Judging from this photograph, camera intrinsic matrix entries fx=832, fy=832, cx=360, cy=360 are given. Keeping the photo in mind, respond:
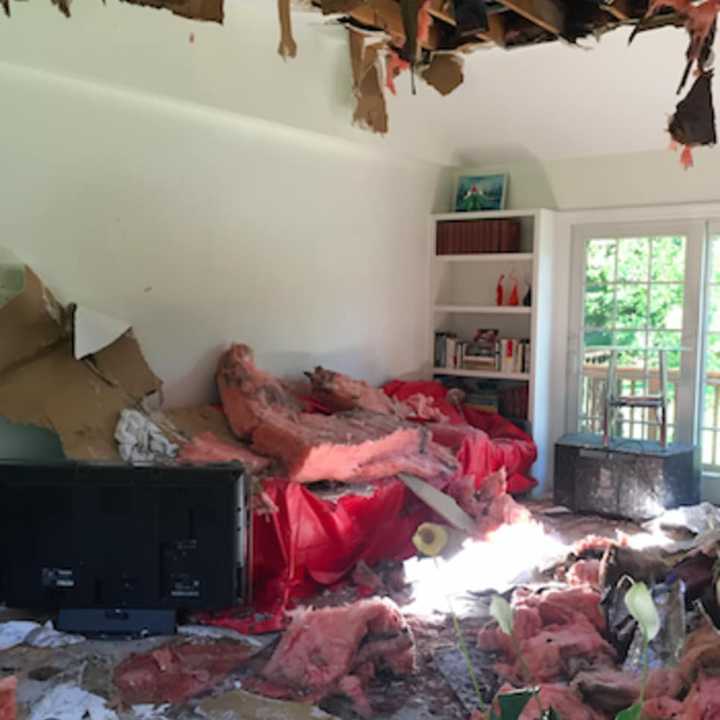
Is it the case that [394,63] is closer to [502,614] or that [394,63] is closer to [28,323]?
[502,614]

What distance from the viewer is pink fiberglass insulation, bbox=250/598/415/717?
280 centimetres

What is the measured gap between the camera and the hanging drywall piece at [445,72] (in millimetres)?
2471

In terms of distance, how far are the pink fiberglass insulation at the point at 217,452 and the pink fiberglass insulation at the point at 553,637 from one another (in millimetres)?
1364

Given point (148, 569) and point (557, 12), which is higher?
point (557, 12)

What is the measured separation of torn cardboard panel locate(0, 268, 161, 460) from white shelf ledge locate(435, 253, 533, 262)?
9.47 feet

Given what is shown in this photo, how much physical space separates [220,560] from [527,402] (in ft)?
9.90

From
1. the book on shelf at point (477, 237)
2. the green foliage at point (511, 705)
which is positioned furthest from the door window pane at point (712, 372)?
the green foliage at point (511, 705)

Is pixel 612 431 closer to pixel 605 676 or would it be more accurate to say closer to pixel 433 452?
pixel 433 452

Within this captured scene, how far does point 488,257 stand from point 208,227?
7.11ft

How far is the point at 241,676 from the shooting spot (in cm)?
290

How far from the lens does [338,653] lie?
291 centimetres

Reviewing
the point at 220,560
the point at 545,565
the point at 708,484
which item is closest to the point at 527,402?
the point at 708,484

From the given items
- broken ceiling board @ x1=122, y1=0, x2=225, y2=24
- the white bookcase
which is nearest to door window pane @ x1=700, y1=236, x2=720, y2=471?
the white bookcase

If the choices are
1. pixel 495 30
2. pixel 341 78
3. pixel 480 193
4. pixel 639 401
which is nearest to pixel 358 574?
pixel 639 401
